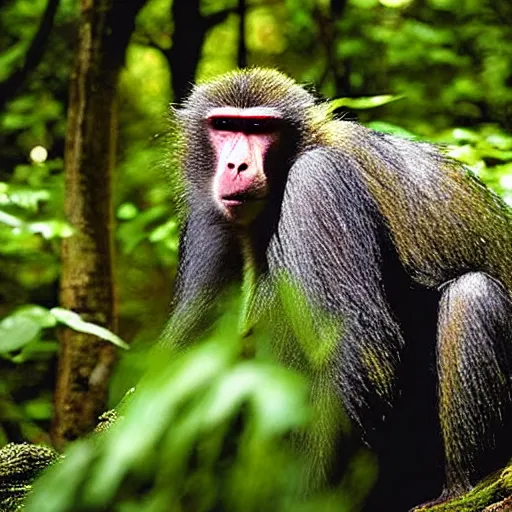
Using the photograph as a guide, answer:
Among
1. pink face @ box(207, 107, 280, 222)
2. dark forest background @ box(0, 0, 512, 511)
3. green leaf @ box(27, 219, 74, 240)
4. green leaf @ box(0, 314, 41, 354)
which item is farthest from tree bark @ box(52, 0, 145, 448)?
green leaf @ box(0, 314, 41, 354)

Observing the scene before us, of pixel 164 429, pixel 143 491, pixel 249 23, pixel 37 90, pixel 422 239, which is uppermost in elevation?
pixel 249 23

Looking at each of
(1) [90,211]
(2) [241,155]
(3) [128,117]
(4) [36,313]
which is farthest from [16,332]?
(3) [128,117]

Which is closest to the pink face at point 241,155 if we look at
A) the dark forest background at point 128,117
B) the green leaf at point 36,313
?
the dark forest background at point 128,117

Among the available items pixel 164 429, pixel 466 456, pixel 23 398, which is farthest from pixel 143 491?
pixel 23 398

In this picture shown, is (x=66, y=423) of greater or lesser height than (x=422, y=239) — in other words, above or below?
below

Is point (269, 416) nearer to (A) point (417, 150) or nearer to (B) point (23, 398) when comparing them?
(A) point (417, 150)

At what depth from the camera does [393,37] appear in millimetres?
7941

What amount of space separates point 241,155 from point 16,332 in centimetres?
180

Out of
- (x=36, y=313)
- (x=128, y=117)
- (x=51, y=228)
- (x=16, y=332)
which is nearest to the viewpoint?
(x=16, y=332)

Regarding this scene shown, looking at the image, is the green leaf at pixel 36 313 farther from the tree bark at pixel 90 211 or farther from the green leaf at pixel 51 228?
the tree bark at pixel 90 211

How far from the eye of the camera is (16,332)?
2.25 meters

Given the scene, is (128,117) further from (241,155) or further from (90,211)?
(241,155)

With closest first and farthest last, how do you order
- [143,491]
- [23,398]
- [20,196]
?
1. [143,491]
2. [20,196]
3. [23,398]

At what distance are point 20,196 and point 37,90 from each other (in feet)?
10.3
